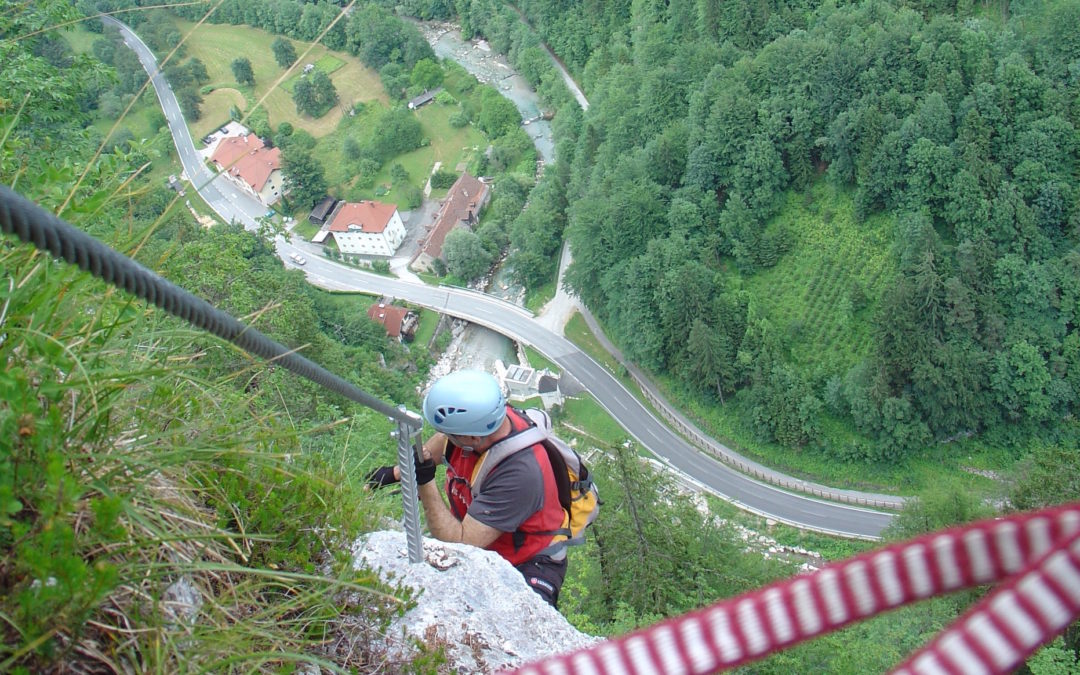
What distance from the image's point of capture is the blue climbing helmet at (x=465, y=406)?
495 centimetres

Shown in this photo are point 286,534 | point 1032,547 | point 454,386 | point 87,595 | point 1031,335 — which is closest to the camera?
point 1032,547

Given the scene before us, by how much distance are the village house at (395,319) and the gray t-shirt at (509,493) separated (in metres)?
28.5

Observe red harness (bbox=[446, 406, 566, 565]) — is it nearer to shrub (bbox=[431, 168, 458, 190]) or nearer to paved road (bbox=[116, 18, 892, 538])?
paved road (bbox=[116, 18, 892, 538])

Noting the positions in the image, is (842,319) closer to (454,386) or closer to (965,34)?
(965,34)

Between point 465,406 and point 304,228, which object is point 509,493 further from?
point 304,228

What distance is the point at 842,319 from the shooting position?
27188 millimetres

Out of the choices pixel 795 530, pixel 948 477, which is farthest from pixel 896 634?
pixel 948 477

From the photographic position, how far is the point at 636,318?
29.6 meters

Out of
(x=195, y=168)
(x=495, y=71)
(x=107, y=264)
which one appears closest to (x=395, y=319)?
(x=195, y=168)

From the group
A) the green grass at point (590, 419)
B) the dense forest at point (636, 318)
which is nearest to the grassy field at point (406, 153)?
the dense forest at point (636, 318)

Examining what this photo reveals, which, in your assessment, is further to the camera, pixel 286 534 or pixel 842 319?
pixel 842 319

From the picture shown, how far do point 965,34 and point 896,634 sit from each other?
2148cm

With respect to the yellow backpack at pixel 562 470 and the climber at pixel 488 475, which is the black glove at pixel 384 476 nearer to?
the climber at pixel 488 475

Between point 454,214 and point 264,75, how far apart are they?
25910mm
